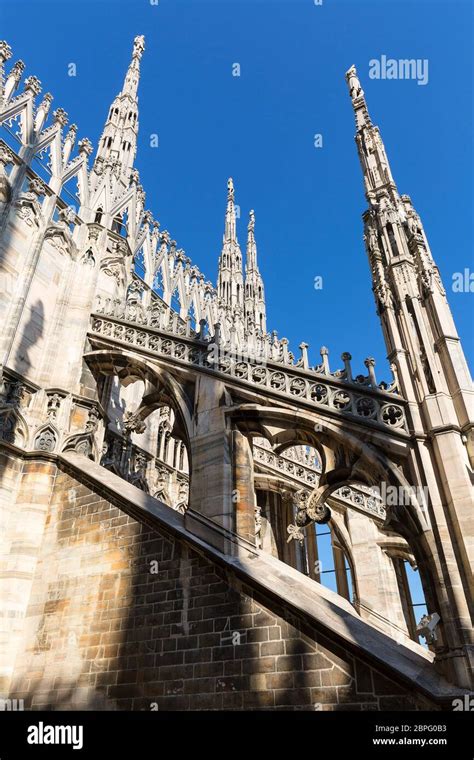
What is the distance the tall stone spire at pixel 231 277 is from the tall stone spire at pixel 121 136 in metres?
9.66

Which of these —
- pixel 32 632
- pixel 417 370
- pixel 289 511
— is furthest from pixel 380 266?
pixel 289 511

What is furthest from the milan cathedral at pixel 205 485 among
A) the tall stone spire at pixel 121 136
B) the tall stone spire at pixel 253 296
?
the tall stone spire at pixel 253 296

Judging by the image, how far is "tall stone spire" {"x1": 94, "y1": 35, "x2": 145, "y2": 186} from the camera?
17.1 metres

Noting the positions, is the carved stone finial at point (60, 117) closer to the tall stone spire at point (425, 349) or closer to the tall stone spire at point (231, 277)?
the tall stone spire at point (425, 349)

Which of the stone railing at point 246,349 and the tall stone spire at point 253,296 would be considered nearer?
the stone railing at point 246,349

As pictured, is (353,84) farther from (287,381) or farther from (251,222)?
(251,222)

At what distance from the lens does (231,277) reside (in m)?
31.0

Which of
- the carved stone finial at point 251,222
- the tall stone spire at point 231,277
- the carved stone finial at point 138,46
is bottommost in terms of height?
the tall stone spire at point 231,277

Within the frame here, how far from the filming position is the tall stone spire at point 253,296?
31.2 metres

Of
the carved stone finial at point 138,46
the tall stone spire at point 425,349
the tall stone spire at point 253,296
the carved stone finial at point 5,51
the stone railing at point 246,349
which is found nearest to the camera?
the tall stone spire at point 425,349

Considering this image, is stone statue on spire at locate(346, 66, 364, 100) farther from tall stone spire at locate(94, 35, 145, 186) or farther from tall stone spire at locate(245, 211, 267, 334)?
tall stone spire at locate(245, 211, 267, 334)

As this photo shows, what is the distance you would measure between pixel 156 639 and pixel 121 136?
60.6 feet

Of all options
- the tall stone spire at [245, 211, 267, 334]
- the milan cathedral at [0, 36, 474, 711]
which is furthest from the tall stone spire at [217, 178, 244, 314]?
the milan cathedral at [0, 36, 474, 711]

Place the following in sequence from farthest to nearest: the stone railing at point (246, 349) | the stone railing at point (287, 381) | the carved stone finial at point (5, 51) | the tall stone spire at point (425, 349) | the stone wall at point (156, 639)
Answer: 1. the carved stone finial at point (5, 51)
2. the stone railing at point (246, 349)
3. the stone railing at point (287, 381)
4. the tall stone spire at point (425, 349)
5. the stone wall at point (156, 639)
